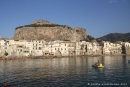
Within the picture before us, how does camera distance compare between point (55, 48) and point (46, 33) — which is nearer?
point (55, 48)

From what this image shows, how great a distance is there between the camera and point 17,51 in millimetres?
76312

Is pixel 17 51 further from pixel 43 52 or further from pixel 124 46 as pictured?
pixel 124 46

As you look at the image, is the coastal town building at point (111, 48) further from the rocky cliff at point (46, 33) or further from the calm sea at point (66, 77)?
the calm sea at point (66, 77)

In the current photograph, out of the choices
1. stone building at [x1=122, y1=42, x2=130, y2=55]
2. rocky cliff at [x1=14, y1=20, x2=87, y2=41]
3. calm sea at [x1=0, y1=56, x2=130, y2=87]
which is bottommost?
calm sea at [x1=0, y1=56, x2=130, y2=87]

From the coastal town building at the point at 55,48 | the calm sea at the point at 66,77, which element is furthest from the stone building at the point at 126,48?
the calm sea at the point at 66,77

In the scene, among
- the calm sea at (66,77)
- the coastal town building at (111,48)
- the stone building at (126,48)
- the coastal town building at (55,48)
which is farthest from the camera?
the stone building at (126,48)

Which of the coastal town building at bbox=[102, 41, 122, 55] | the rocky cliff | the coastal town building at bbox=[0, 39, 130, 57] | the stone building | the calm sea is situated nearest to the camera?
the calm sea

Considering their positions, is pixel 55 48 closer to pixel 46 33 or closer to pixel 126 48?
pixel 46 33

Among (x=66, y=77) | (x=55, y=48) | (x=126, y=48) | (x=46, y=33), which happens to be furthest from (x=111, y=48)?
(x=66, y=77)

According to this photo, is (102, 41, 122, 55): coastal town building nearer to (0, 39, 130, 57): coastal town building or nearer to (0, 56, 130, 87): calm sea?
(0, 39, 130, 57): coastal town building

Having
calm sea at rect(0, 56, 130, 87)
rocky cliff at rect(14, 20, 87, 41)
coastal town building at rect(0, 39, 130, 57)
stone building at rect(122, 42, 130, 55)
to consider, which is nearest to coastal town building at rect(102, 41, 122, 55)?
coastal town building at rect(0, 39, 130, 57)

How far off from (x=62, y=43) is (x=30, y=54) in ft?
62.5

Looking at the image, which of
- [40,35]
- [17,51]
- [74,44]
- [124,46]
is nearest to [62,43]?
[74,44]

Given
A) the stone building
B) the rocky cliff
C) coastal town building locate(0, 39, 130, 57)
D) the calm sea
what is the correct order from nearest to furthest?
the calm sea, coastal town building locate(0, 39, 130, 57), the stone building, the rocky cliff
